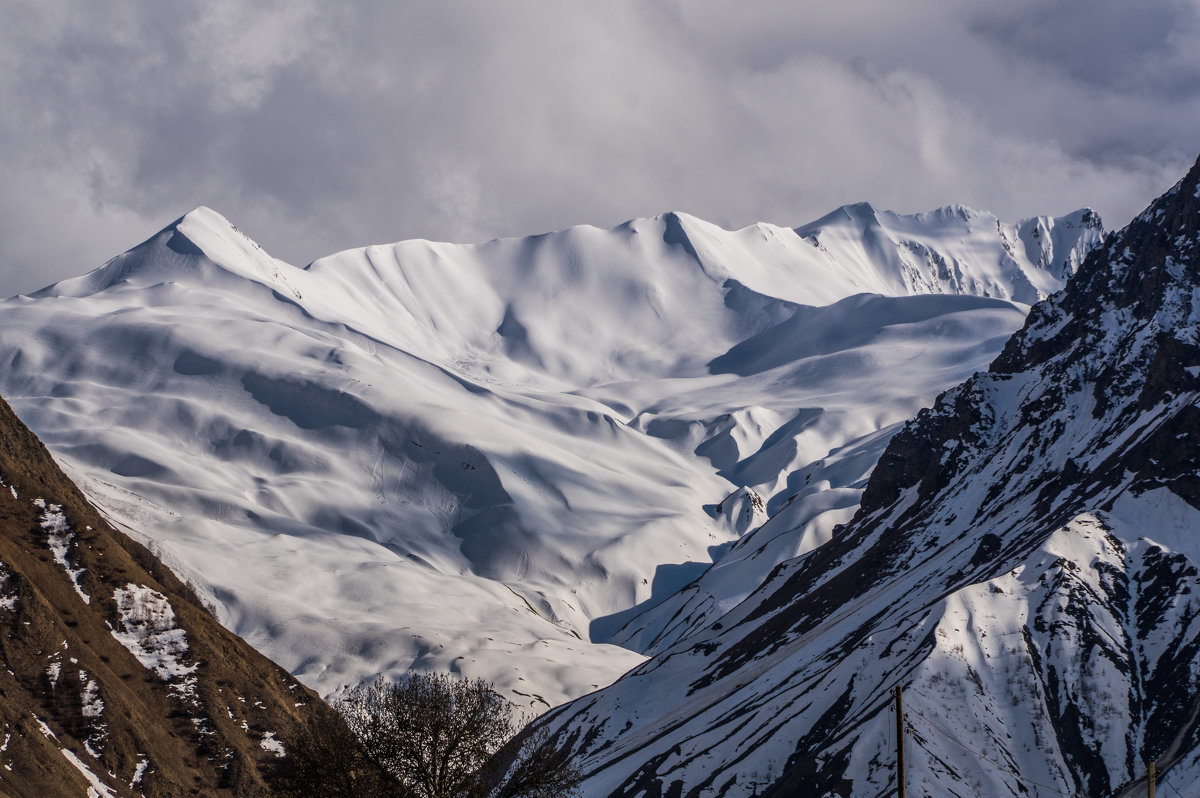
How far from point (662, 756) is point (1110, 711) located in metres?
57.0

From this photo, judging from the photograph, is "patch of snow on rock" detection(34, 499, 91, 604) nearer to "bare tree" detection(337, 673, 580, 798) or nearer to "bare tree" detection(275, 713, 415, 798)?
"bare tree" detection(275, 713, 415, 798)

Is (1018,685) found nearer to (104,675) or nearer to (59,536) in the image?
(104,675)

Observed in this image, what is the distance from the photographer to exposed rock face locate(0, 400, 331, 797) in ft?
447

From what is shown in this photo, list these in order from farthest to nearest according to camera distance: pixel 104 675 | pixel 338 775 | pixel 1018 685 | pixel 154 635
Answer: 1. pixel 154 635
2. pixel 1018 685
3. pixel 104 675
4. pixel 338 775

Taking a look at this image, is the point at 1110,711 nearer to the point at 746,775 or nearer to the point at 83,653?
the point at 746,775

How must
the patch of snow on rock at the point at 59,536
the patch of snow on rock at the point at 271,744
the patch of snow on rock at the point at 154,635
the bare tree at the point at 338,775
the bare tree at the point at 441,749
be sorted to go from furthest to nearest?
1. the patch of snow on rock at the point at 59,536
2. the patch of snow on rock at the point at 271,744
3. the patch of snow on rock at the point at 154,635
4. the bare tree at the point at 441,749
5. the bare tree at the point at 338,775

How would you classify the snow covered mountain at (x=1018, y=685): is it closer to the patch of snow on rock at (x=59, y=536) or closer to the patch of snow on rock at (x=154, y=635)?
the patch of snow on rock at (x=154, y=635)

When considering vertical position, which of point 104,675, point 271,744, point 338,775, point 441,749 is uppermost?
point 104,675

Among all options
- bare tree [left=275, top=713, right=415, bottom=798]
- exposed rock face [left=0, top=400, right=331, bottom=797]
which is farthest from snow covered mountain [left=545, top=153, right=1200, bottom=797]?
bare tree [left=275, top=713, right=415, bottom=798]

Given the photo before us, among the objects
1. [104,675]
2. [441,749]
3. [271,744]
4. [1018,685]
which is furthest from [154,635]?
[441,749]

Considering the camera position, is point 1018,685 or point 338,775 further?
point 1018,685

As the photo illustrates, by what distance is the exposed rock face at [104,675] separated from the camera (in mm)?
136125

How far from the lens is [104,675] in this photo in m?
147

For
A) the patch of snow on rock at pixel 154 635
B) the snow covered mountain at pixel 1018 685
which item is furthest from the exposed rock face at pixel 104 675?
the snow covered mountain at pixel 1018 685
